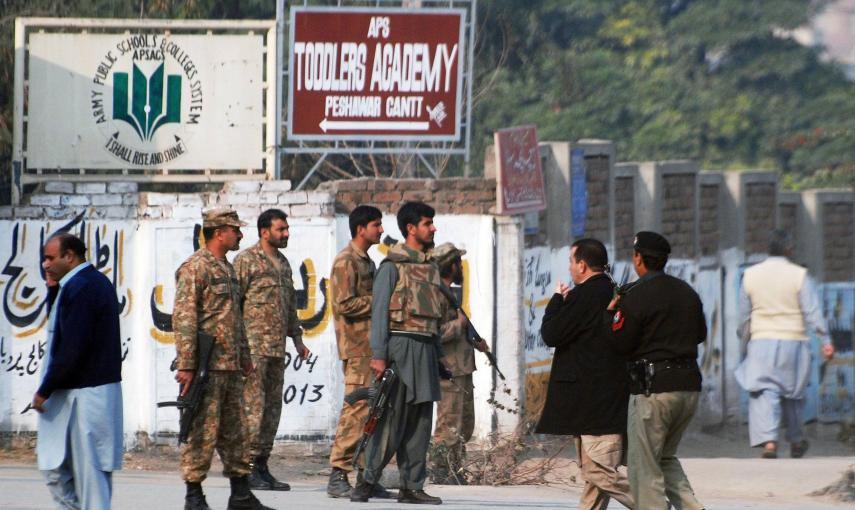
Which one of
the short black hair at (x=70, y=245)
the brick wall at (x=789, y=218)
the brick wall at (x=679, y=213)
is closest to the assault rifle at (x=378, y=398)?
the short black hair at (x=70, y=245)

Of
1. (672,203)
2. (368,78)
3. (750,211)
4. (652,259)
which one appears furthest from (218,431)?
(750,211)

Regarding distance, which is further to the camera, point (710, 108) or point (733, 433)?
point (710, 108)

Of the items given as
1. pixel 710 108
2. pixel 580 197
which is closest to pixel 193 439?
pixel 580 197

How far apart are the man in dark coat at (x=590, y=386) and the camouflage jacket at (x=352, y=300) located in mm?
1889

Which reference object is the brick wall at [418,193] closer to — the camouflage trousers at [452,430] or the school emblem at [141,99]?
the school emblem at [141,99]

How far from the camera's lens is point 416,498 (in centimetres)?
912

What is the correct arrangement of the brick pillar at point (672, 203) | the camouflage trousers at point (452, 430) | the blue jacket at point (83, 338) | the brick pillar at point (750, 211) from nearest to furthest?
the blue jacket at point (83, 338) → the camouflage trousers at point (452, 430) → the brick pillar at point (672, 203) → the brick pillar at point (750, 211)

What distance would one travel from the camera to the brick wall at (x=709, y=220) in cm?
1741

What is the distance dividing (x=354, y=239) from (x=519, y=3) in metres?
20.0

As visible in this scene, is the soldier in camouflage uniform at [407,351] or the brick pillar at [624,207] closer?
the soldier in camouflage uniform at [407,351]

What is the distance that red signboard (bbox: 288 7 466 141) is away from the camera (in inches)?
529

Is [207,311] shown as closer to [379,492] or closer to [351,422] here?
[351,422]

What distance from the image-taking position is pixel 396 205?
13.1m

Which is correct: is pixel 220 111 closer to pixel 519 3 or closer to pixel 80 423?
pixel 80 423
